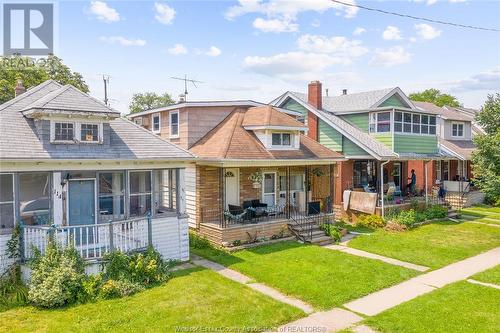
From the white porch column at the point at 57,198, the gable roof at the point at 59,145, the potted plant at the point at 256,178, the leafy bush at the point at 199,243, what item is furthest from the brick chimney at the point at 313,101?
the white porch column at the point at 57,198

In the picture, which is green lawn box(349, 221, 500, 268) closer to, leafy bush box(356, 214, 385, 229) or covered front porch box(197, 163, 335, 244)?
leafy bush box(356, 214, 385, 229)

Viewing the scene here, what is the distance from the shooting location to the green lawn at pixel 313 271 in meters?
11.2

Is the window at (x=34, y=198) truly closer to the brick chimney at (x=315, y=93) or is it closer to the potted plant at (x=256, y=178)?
the potted plant at (x=256, y=178)

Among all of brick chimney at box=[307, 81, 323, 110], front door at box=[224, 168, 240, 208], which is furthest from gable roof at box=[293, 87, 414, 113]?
Answer: front door at box=[224, 168, 240, 208]

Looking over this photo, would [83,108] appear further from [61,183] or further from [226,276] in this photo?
[226,276]

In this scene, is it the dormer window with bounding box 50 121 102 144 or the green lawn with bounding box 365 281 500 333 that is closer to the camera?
the green lawn with bounding box 365 281 500 333

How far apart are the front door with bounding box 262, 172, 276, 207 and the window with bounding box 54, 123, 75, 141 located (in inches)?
375

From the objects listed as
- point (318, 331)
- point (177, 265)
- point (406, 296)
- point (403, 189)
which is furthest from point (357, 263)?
point (403, 189)

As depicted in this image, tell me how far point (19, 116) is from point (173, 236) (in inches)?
263

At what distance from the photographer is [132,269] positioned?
37.9 feet

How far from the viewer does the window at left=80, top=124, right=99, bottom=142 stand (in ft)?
42.9

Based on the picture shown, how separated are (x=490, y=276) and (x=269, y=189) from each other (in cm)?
1011

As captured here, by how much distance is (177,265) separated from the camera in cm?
1376

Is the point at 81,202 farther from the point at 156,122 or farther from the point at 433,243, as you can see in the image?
the point at 433,243
